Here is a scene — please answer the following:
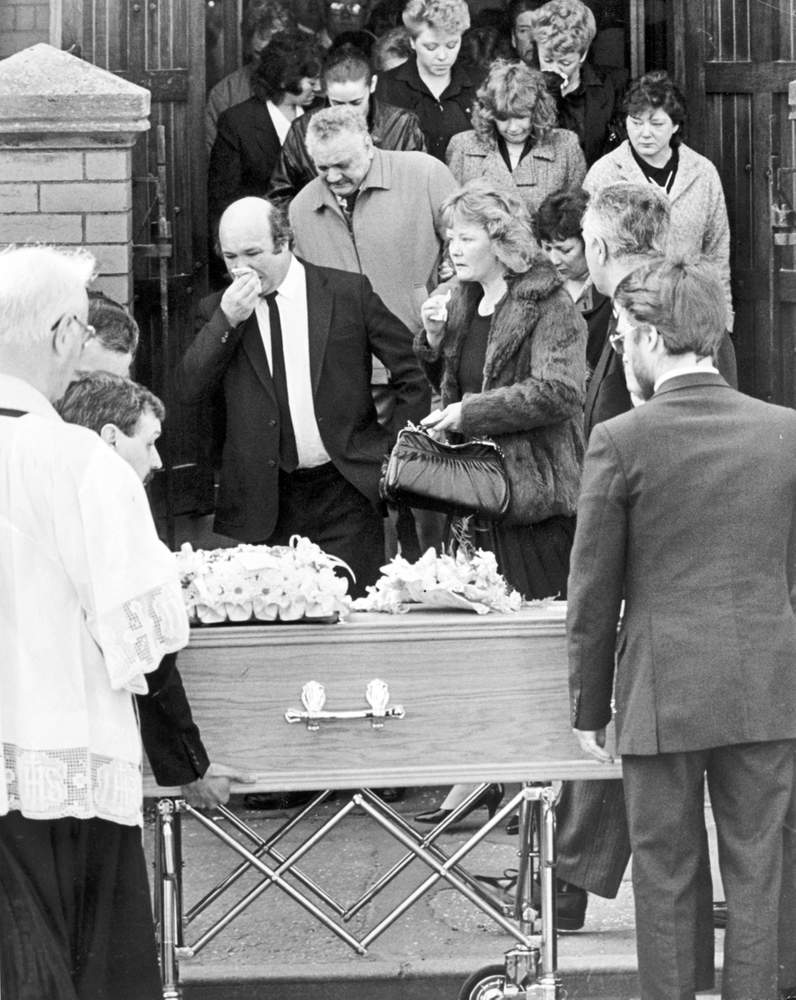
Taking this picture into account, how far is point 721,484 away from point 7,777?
157cm

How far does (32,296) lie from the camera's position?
389 centimetres

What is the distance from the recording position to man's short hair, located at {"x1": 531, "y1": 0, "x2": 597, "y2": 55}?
831 centimetres

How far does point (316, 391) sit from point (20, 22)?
504 centimetres

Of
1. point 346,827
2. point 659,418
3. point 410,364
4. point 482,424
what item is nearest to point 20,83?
point 410,364

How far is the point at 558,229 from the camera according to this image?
666 cm

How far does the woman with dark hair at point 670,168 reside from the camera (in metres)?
7.83

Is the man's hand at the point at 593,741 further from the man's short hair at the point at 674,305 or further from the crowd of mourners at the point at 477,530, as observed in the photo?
the man's short hair at the point at 674,305

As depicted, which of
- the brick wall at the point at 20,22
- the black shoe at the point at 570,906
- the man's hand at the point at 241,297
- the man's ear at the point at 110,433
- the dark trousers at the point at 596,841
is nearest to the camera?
the man's ear at the point at 110,433

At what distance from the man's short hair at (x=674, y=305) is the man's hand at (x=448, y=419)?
63.5 inches

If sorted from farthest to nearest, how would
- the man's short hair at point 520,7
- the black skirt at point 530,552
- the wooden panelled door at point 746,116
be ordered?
1. the man's short hair at point 520,7
2. the wooden panelled door at point 746,116
3. the black skirt at point 530,552

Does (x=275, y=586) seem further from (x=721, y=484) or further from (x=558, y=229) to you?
(x=558, y=229)

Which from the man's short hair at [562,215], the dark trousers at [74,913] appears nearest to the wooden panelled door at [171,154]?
the man's short hair at [562,215]

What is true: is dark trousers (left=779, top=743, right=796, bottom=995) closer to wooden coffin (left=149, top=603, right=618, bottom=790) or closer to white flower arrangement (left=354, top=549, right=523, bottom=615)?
wooden coffin (left=149, top=603, right=618, bottom=790)

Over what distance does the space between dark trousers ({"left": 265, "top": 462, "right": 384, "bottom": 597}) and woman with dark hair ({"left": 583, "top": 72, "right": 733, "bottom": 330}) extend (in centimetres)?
201
